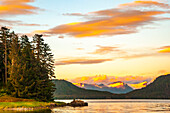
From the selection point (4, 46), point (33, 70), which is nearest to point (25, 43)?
point (4, 46)

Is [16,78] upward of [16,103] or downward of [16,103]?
upward

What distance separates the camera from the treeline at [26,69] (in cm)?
10381

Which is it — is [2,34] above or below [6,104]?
above

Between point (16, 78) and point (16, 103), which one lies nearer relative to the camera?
point (16, 103)

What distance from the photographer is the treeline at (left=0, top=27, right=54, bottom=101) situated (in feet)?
341

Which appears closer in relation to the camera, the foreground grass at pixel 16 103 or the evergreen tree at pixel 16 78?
the foreground grass at pixel 16 103

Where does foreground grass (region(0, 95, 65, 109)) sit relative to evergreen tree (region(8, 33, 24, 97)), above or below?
below

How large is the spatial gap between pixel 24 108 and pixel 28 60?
29678 millimetres

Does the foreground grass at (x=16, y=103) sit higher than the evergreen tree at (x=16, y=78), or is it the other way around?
the evergreen tree at (x=16, y=78)

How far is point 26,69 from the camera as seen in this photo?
10925 centimetres

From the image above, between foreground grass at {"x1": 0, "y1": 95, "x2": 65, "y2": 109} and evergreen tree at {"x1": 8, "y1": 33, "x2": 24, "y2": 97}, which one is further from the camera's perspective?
evergreen tree at {"x1": 8, "y1": 33, "x2": 24, "y2": 97}

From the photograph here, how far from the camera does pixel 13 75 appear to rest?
341 ft

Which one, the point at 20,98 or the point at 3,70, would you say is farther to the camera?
the point at 3,70

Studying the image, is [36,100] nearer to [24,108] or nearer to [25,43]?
[24,108]
